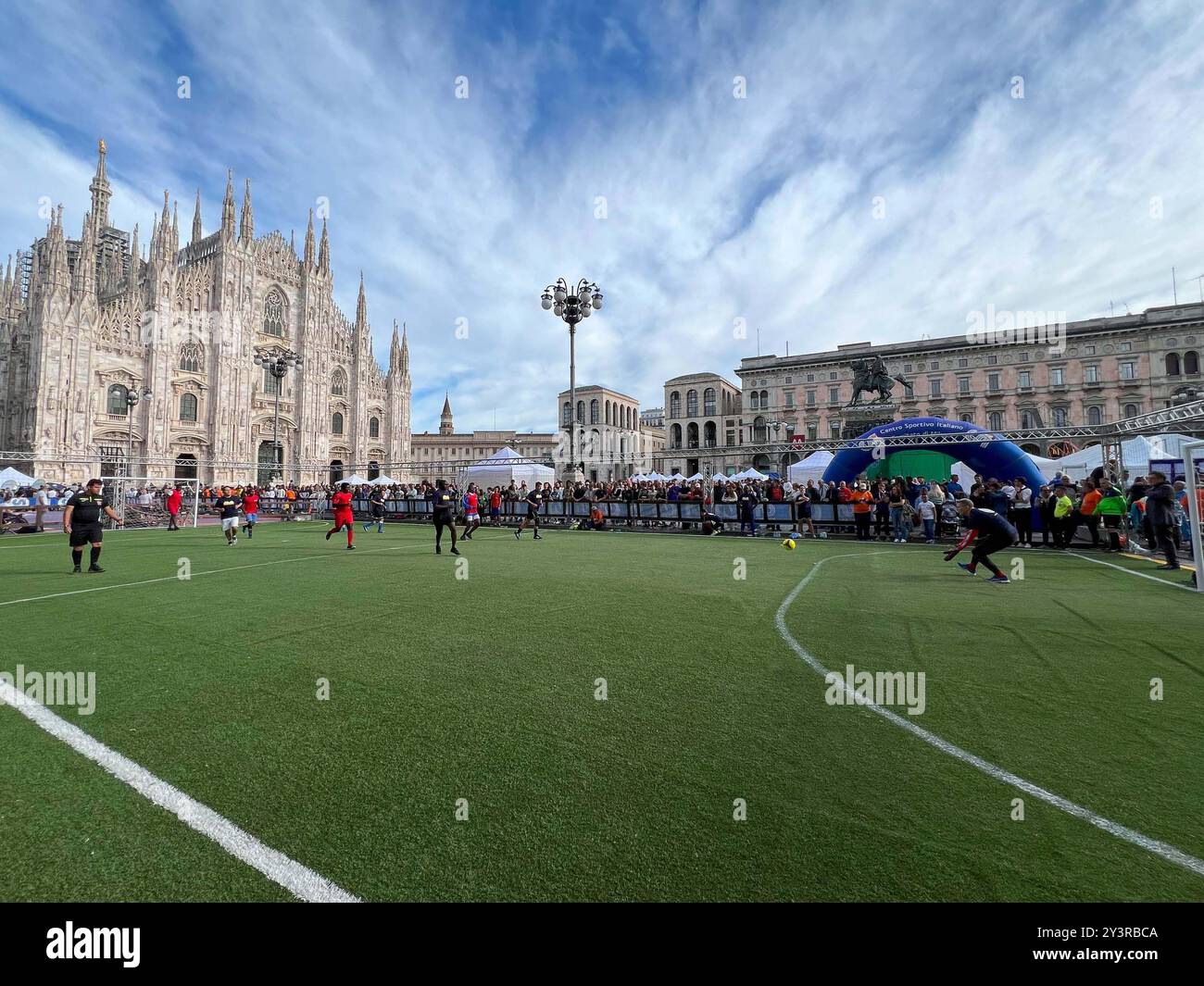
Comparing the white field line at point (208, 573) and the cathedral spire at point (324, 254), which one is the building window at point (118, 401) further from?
the white field line at point (208, 573)

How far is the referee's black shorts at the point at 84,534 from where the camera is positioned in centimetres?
1074

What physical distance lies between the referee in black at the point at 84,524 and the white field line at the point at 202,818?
8954mm

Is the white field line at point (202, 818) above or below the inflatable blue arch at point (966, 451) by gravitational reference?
below

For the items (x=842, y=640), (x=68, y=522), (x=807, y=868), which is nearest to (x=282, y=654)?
(x=807, y=868)

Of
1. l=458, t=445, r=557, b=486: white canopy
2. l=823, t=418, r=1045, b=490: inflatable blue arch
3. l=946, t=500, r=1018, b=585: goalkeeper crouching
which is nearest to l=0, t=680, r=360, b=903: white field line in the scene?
l=946, t=500, r=1018, b=585: goalkeeper crouching

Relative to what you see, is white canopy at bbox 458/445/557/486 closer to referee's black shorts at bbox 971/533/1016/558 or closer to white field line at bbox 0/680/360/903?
referee's black shorts at bbox 971/533/1016/558

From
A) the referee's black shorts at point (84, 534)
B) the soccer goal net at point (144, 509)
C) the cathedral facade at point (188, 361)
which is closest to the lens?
the referee's black shorts at point (84, 534)

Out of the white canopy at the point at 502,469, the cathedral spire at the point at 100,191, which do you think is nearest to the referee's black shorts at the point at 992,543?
the white canopy at the point at 502,469

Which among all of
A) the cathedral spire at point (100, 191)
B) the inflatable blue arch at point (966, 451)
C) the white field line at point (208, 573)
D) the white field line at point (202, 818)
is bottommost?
the white field line at point (202, 818)

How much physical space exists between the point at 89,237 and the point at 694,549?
69.0 metres

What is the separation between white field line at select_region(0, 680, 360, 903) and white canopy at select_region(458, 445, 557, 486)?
2561cm

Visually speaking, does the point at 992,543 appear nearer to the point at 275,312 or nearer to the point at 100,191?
the point at 275,312

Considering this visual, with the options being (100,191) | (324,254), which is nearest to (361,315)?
(324,254)

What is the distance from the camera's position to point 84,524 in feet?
35.8
